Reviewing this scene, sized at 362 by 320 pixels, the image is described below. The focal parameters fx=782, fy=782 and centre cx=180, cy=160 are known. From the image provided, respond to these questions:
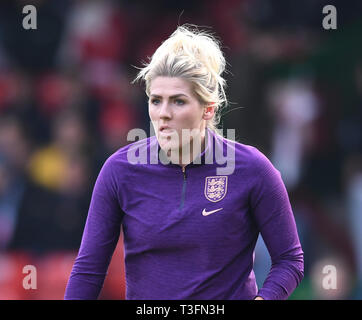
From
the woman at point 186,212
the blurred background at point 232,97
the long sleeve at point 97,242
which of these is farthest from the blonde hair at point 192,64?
the blurred background at point 232,97

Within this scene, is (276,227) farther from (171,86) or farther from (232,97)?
(232,97)

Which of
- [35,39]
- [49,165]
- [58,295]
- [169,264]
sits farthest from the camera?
[35,39]

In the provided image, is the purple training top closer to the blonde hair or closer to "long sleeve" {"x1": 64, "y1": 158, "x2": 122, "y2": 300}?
"long sleeve" {"x1": 64, "y1": 158, "x2": 122, "y2": 300}

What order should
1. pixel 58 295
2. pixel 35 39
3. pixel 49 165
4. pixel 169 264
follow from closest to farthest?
pixel 169 264 < pixel 58 295 < pixel 49 165 < pixel 35 39

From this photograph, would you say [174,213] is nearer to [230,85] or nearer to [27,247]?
[27,247]

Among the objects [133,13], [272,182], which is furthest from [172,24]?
[272,182]

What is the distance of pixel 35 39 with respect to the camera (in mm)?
7984

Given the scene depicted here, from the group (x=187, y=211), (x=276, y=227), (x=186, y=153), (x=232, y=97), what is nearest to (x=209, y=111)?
(x=186, y=153)

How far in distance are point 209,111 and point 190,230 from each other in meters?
0.56

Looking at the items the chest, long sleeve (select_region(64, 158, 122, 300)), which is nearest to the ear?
the chest

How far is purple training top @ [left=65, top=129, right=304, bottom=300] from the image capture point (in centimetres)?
320

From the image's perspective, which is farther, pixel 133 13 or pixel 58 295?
pixel 133 13

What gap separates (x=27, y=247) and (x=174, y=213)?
3.77 metres

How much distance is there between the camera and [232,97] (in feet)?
25.1
